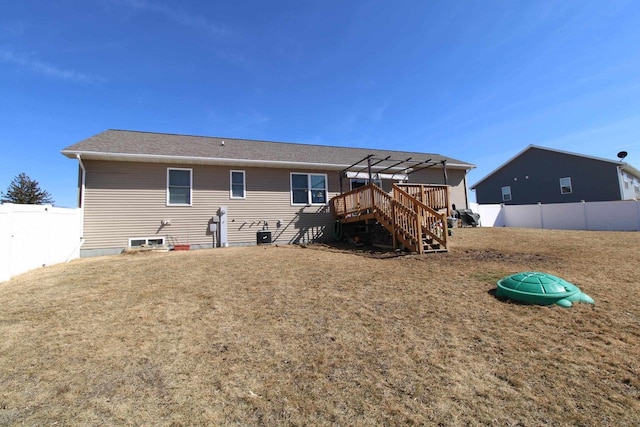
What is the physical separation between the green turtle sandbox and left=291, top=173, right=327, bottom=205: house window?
873cm

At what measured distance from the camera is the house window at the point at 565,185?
20672mm

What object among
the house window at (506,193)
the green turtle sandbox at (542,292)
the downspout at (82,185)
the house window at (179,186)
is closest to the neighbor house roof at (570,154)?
the house window at (506,193)

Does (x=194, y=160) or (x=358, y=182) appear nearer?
(x=194, y=160)

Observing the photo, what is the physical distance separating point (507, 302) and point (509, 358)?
1.69m

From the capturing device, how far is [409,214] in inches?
320

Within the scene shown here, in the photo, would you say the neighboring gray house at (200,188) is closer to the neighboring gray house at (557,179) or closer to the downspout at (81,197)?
the downspout at (81,197)

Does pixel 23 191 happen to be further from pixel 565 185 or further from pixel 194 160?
pixel 565 185

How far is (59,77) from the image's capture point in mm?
10672

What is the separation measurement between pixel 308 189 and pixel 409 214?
213 inches

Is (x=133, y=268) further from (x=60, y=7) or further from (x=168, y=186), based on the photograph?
(x=60, y=7)

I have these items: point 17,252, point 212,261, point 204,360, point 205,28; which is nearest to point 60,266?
point 17,252

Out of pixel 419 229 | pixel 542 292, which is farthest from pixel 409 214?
pixel 542 292

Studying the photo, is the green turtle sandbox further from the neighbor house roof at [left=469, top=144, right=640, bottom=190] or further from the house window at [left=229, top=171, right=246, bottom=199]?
the neighbor house roof at [left=469, top=144, right=640, bottom=190]

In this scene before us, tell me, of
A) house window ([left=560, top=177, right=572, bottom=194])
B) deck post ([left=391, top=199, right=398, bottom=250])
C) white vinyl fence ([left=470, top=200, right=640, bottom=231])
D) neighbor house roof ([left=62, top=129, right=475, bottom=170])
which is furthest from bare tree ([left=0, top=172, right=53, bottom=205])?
house window ([left=560, top=177, right=572, bottom=194])
